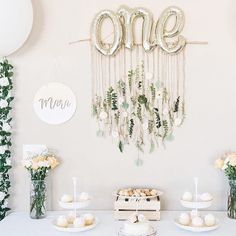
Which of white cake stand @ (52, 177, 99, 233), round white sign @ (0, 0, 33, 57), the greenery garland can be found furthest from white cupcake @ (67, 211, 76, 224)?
round white sign @ (0, 0, 33, 57)

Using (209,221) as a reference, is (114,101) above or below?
above

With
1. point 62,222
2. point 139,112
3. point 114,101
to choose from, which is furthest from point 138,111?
point 62,222

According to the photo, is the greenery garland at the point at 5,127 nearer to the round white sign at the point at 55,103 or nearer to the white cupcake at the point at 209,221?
the round white sign at the point at 55,103

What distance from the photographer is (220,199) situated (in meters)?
1.88

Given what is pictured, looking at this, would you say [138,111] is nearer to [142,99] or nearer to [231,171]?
[142,99]

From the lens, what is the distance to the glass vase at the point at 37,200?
5.87 ft

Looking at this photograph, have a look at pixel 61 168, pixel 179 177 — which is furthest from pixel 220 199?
pixel 61 168


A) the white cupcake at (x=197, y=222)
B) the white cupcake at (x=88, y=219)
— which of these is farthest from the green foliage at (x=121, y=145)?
the white cupcake at (x=197, y=222)

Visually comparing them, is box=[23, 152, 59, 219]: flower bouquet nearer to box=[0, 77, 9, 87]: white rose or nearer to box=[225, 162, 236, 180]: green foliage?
box=[0, 77, 9, 87]: white rose

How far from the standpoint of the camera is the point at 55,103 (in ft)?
6.22

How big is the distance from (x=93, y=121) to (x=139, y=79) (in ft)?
1.00

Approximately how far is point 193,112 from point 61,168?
708 mm

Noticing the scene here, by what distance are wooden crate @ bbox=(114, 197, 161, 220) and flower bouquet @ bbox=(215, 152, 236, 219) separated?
0.33 m

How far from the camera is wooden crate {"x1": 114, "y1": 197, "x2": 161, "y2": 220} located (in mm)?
1726
